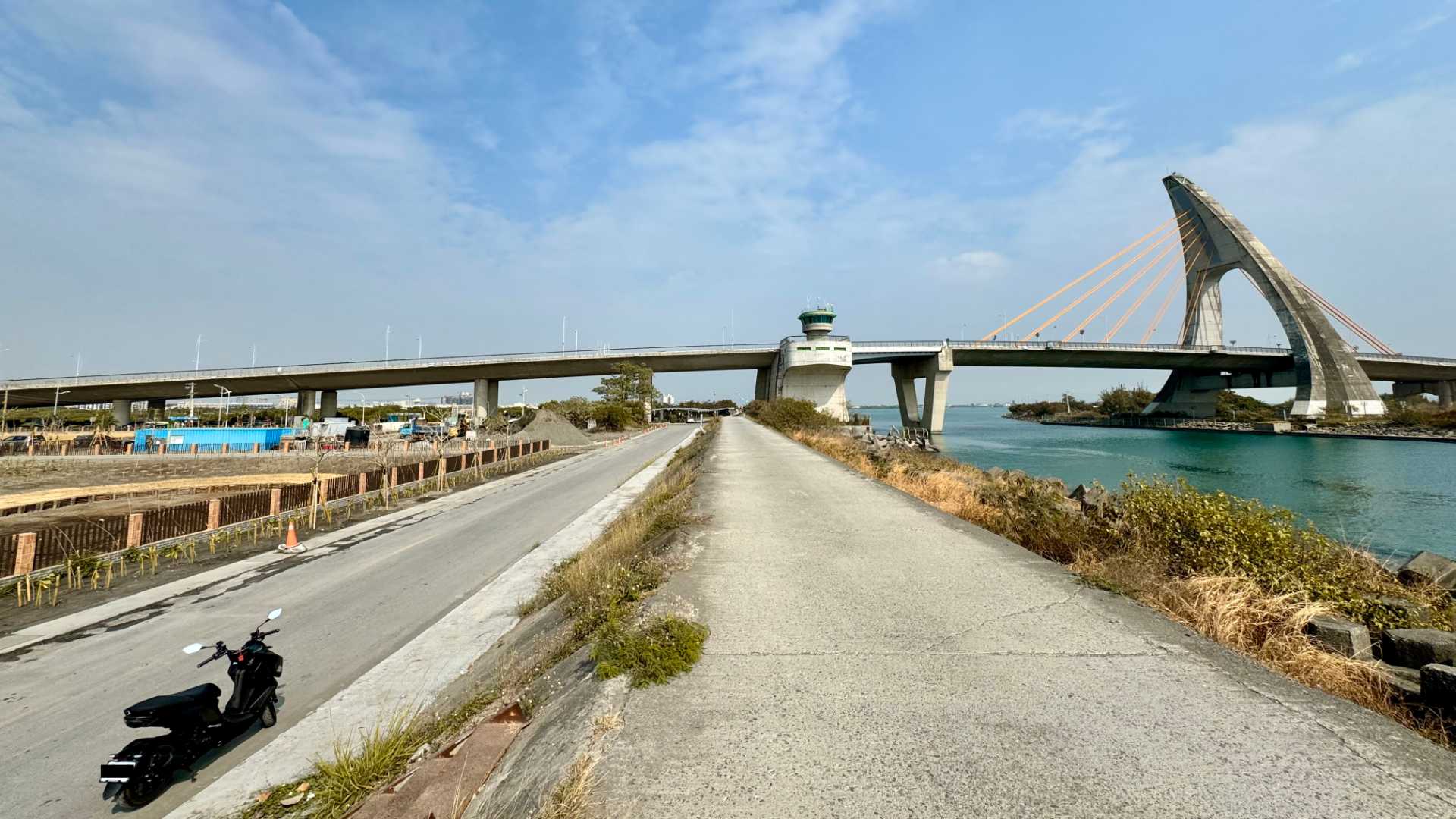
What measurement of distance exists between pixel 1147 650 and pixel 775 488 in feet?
35.5

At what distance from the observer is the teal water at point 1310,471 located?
838 inches

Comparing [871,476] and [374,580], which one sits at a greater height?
[871,476]

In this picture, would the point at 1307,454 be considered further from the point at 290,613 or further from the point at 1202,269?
the point at 290,613

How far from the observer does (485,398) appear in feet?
314

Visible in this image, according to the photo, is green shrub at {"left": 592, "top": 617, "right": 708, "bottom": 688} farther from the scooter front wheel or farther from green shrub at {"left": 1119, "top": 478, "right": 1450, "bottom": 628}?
green shrub at {"left": 1119, "top": 478, "right": 1450, "bottom": 628}

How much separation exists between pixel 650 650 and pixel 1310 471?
50.7m

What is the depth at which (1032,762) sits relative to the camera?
3.34 metres

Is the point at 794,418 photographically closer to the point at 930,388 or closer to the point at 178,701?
the point at 930,388

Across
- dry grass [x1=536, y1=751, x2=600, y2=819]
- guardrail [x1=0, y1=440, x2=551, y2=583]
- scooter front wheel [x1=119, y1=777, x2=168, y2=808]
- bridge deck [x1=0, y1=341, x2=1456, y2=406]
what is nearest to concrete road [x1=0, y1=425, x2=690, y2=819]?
scooter front wheel [x1=119, y1=777, x2=168, y2=808]

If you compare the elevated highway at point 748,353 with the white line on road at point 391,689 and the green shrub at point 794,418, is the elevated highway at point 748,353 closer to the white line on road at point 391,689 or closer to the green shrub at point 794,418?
the green shrub at point 794,418

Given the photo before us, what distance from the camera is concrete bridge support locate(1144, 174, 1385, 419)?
250ft

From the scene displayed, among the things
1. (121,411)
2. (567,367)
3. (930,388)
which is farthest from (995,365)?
(121,411)

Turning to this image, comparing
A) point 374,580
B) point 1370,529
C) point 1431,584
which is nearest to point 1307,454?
point 1370,529

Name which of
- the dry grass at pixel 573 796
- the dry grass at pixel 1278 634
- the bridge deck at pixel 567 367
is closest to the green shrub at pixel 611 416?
the bridge deck at pixel 567 367
